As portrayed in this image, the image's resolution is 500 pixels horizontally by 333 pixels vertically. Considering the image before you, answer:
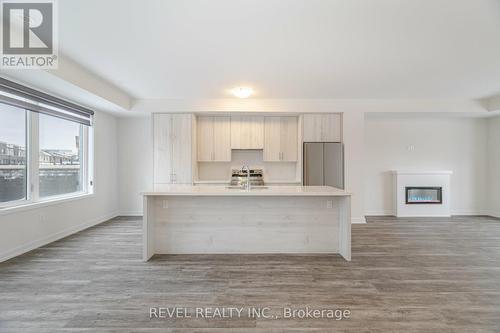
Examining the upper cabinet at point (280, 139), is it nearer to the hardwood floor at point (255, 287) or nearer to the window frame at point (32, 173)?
the hardwood floor at point (255, 287)

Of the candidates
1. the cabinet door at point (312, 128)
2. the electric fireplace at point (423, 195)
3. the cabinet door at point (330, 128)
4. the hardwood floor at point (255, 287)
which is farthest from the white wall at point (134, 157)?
the electric fireplace at point (423, 195)

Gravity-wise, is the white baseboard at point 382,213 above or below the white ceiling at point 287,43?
below

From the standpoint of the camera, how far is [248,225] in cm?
369

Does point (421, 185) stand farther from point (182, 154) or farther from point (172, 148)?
point (172, 148)

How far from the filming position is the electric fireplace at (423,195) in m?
6.21

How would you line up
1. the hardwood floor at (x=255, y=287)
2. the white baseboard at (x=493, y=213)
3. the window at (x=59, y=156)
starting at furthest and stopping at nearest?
the white baseboard at (x=493, y=213) → the window at (x=59, y=156) → the hardwood floor at (x=255, y=287)

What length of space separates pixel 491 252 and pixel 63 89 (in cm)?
686

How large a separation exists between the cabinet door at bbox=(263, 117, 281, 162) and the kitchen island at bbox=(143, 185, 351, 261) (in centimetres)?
219

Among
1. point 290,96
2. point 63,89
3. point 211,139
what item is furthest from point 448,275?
point 63,89

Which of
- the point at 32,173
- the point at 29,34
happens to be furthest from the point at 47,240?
the point at 29,34

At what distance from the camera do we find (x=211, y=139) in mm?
5809

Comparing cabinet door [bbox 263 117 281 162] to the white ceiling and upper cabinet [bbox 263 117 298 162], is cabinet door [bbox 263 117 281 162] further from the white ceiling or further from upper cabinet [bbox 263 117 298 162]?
the white ceiling

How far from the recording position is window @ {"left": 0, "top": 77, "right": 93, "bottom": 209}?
11.4ft

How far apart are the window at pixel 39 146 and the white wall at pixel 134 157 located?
1.01 metres
